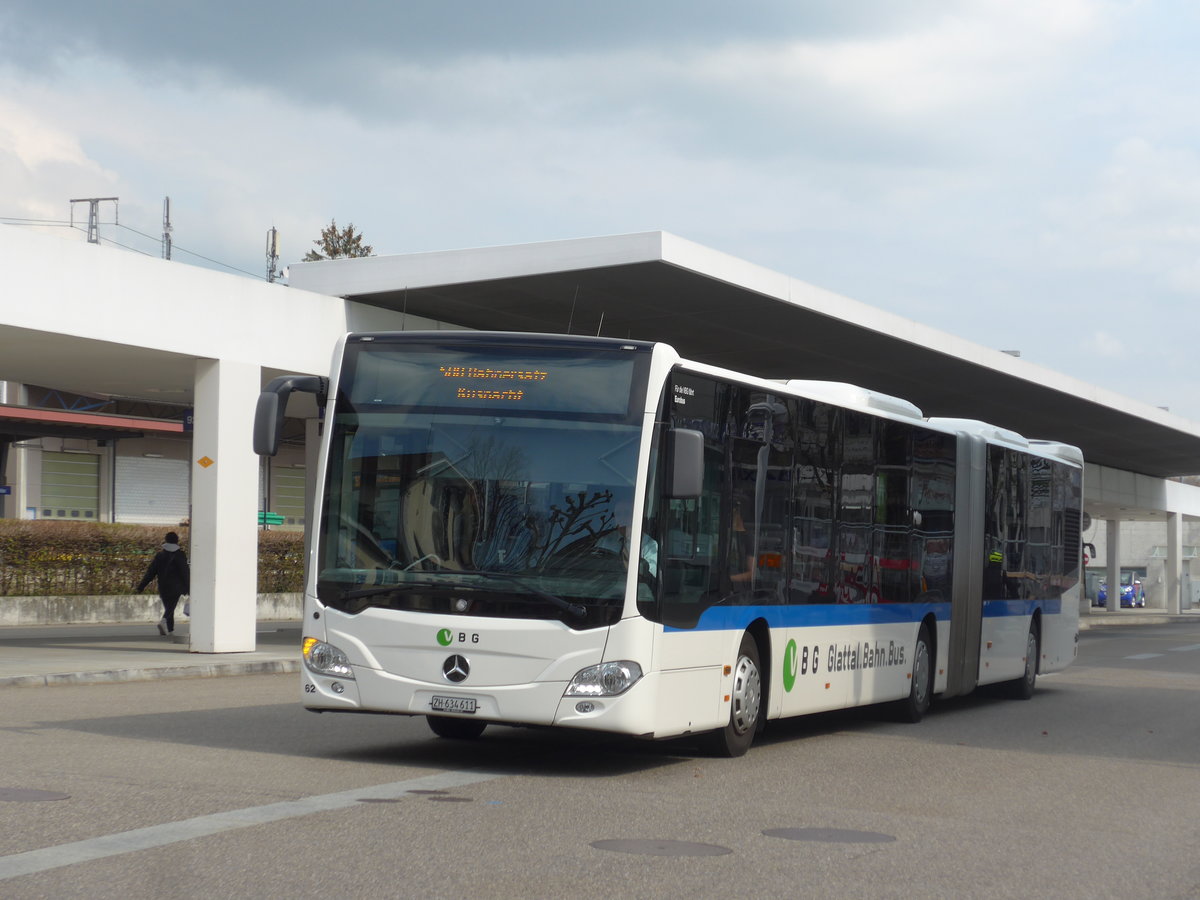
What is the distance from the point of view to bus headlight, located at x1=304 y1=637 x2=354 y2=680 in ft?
34.2

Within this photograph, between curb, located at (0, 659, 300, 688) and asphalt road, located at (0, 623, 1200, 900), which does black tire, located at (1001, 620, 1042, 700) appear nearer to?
asphalt road, located at (0, 623, 1200, 900)

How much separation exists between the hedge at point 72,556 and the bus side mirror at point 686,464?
26144 mm

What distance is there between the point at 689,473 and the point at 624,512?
50 cm

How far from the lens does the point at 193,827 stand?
7.56 metres

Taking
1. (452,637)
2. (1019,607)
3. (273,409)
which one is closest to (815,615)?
(452,637)

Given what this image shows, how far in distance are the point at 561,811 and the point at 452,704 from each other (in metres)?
1.65

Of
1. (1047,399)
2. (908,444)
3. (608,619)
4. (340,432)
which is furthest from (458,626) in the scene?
(1047,399)

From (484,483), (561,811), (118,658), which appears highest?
(484,483)

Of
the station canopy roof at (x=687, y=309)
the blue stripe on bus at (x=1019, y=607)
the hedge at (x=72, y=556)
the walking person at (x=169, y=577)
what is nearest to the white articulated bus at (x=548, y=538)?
the blue stripe on bus at (x=1019, y=607)

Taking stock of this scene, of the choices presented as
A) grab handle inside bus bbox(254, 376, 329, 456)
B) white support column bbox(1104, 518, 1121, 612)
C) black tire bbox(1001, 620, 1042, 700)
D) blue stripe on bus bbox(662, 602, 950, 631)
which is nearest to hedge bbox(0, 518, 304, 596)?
black tire bbox(1001, 620, 1042, 700)

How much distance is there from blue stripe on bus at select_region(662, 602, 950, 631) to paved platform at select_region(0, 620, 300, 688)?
857cm

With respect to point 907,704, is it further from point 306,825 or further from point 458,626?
point 306,825

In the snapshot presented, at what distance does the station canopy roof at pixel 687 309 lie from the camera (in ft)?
70.7

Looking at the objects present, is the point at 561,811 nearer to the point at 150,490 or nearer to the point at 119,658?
the point at 119,658
